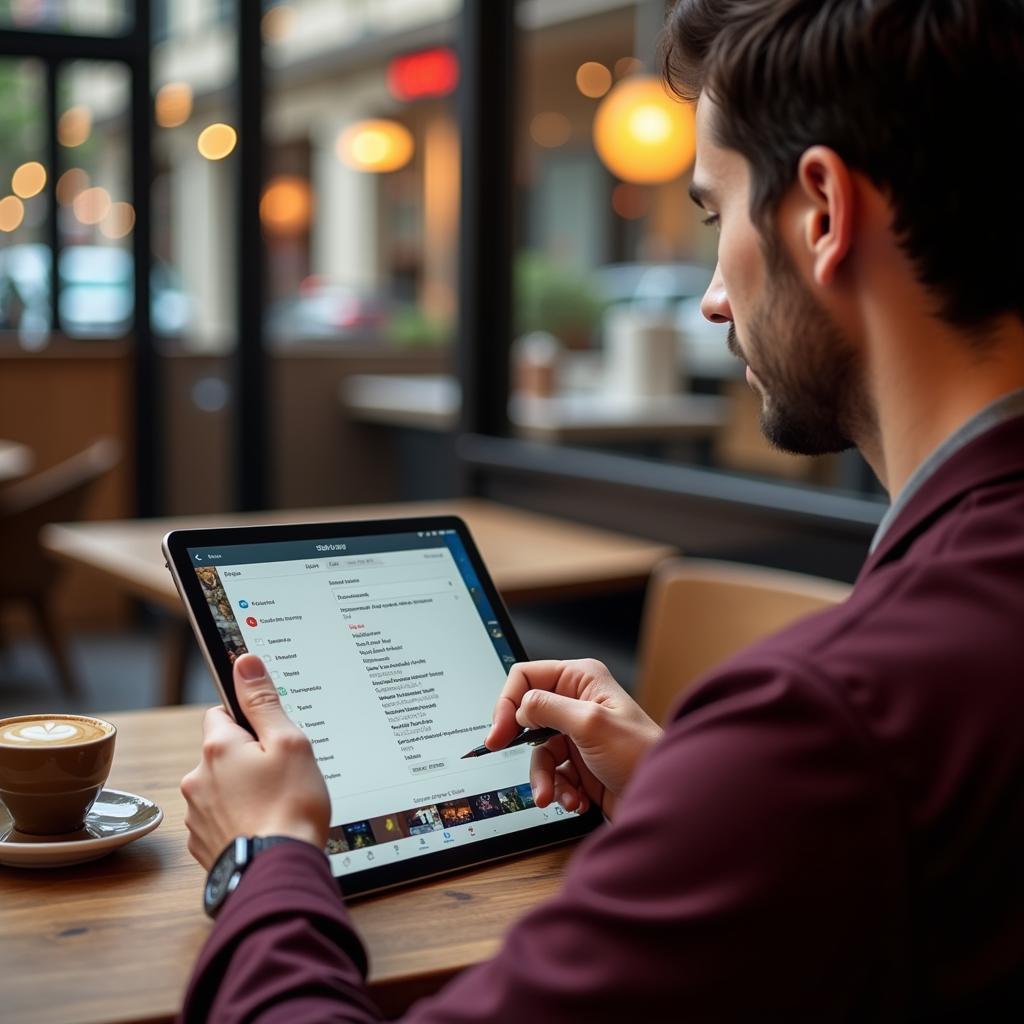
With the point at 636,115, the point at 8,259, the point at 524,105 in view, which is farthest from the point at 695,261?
the point at 524,105

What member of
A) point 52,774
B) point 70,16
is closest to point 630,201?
point 70,16

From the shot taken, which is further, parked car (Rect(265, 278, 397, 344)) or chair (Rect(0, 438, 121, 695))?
parked car (Rect(265, 278, 397, 344))

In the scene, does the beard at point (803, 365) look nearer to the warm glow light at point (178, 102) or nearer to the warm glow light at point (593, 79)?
the warm glow light at point (178, 102)

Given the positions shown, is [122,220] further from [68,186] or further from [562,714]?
[562,714]

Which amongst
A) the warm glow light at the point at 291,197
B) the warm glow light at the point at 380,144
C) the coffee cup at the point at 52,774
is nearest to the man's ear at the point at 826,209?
the coffee cup at the point at 52,774

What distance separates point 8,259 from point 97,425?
44.3 inches

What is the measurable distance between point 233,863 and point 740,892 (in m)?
0.38

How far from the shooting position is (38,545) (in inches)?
173

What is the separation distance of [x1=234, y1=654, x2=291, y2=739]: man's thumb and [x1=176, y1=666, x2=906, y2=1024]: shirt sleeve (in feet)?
1.07

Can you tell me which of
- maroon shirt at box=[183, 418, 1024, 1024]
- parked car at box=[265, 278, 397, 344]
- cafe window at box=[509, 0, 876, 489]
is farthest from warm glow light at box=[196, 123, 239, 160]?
maroon shirt at box=[183, 418, 1024, 1024]

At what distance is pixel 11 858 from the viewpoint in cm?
107

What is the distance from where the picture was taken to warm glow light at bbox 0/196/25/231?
6035mm

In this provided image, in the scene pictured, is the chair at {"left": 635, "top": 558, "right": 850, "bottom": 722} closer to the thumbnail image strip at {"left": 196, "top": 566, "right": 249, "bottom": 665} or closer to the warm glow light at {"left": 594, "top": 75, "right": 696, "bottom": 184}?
the thumbnail image strip at {"left": 196, "top": 566, "right": 249, "bottom": 665}

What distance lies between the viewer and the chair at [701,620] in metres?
2.17
